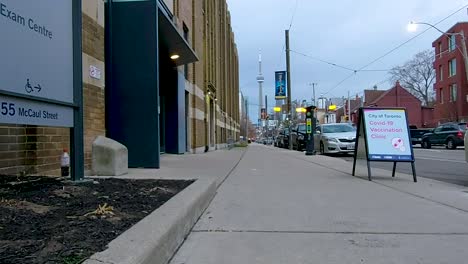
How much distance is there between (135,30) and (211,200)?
5706 millimetres

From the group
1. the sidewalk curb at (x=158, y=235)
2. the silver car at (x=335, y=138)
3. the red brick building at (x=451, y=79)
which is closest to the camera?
the sidewalk curb at (x=158, y=235)

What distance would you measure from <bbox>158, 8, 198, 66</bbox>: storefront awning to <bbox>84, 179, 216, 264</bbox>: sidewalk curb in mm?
7629

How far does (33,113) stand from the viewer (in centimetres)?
609

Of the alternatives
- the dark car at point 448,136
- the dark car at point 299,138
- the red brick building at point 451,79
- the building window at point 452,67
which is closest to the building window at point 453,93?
the red brick building at point 451,79

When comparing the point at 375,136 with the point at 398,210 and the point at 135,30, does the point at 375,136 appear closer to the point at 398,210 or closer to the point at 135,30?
the point at 398,210

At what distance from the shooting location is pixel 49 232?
172 inches

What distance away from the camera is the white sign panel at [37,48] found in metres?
5.46

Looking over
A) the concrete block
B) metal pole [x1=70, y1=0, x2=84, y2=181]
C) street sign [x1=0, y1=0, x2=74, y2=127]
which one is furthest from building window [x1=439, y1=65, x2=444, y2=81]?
street sign [x1=0, y1=0, x2=74, y2=127]

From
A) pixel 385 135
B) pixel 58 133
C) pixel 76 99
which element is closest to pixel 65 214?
pixel 76 99

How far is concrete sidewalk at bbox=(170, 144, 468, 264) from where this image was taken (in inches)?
192

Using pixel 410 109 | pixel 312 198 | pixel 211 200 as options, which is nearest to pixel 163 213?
pixel 211 200

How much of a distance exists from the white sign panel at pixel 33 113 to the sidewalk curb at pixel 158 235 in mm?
1978

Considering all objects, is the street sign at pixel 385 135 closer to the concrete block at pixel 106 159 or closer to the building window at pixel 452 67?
the concrete block at pixel 106 159

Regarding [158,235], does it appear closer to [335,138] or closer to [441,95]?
[335,138]
